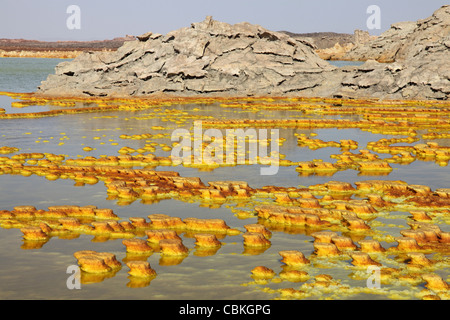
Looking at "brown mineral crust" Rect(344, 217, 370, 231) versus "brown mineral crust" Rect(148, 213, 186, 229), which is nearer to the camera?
"brown mineral crust" Rect(344, 217, 370, 231)

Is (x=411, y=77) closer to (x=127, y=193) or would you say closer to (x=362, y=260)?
(x=127, y=193)

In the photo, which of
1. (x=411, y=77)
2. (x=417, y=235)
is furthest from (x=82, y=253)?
(x=411, y=77)

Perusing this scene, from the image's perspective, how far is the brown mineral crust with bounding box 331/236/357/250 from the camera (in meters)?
9.54

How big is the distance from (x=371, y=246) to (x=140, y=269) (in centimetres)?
388

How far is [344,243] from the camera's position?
9.56 m

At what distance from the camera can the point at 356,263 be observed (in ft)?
28.7

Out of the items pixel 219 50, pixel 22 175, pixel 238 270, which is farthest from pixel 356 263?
pixel 219 50

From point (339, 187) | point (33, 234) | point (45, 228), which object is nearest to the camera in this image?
point (33, 234)

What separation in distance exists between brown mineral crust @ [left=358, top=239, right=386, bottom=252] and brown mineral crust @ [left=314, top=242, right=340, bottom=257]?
48 centimetres

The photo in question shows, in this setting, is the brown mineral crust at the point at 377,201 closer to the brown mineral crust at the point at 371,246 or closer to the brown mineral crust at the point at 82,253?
the brown mineral crust at the point at 371,246

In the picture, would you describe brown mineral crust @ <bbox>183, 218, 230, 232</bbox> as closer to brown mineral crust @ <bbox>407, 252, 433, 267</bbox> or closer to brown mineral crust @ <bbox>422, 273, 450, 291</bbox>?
brown mineral crust @ <bbox>407, 252, 433, 267</bbox>

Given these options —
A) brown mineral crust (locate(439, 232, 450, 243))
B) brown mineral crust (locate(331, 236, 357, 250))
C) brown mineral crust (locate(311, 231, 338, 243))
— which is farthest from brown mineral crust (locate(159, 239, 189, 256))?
brown mineral crust (locate(439, 232, 450, 243))

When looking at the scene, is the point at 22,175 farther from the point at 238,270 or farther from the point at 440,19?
the point at 440,19

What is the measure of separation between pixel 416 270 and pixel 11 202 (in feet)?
29.3
